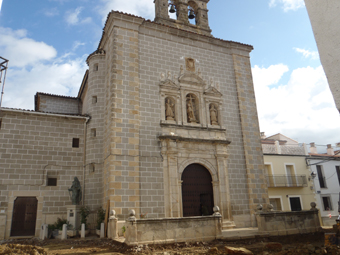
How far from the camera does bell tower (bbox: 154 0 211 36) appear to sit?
14.8 metres

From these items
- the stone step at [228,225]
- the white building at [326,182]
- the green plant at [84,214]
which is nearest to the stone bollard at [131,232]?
the green plant at [84,214]

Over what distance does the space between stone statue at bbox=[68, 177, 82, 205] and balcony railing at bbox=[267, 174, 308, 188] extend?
40.7ft

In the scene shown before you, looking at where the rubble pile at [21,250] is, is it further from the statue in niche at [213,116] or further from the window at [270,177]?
the window at [270,177]

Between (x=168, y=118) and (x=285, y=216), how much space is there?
19.8 ft

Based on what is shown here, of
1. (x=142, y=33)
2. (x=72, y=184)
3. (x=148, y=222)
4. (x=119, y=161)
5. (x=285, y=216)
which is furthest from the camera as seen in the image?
(x=142, y=33)

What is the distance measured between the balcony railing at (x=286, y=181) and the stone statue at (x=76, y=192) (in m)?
12.4

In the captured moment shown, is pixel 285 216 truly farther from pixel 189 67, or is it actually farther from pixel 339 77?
pixel 339 77

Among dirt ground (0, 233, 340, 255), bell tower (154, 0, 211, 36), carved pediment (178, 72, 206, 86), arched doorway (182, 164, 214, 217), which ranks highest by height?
Answer: bell tower (154, 0, 211, 36)

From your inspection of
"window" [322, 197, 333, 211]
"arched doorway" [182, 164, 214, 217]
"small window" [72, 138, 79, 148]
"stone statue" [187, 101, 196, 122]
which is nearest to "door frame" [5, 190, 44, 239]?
"small window" [72, 138, 79, 148]

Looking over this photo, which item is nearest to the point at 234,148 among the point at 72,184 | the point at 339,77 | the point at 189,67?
the point at 189,67

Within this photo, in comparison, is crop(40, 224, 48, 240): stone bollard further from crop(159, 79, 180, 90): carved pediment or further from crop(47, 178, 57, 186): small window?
crop(159, 79, 180, 90): carved pediment

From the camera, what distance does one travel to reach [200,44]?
47.3 feet

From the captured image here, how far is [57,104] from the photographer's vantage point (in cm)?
1697

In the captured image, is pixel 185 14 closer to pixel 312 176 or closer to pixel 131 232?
pixel 131 232
